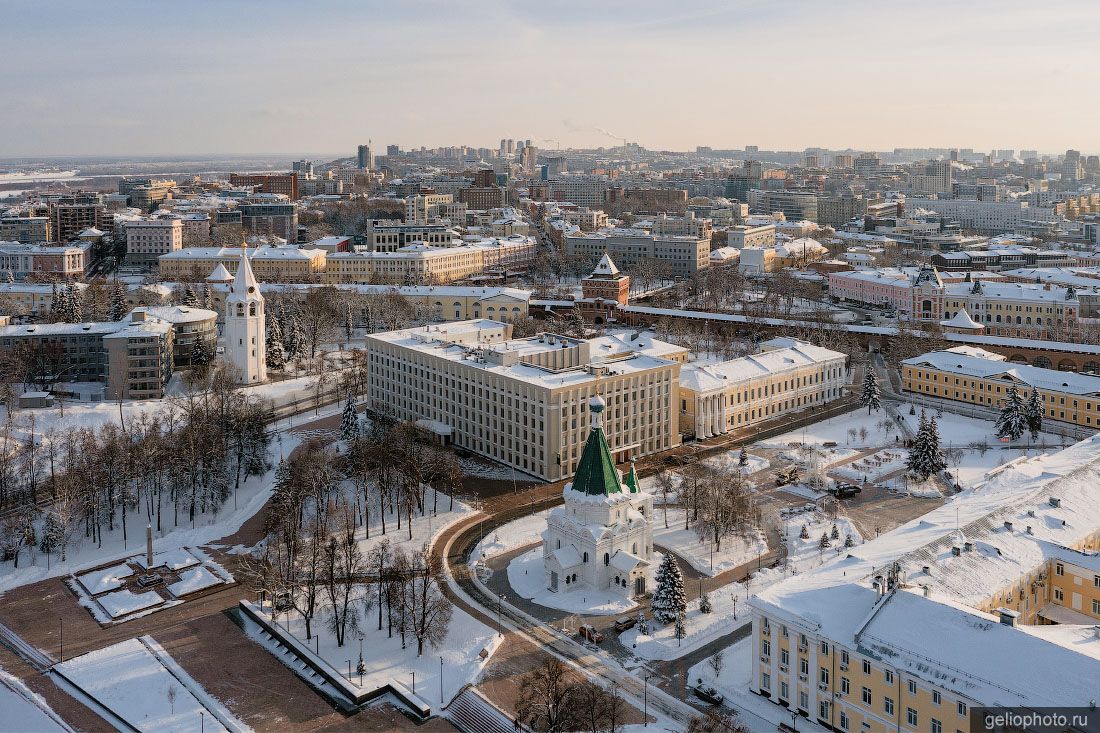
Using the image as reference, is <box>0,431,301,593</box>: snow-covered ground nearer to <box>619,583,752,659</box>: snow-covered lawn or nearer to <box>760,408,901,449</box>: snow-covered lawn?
<box>619,583,752,659</box>: snow-covered lawn

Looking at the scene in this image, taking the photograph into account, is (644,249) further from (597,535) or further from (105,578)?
(105,578)

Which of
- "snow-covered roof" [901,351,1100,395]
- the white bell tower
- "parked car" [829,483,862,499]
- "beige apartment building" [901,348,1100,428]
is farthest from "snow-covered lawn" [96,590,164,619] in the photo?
"snow-covered roof" [901,351,1100,395]

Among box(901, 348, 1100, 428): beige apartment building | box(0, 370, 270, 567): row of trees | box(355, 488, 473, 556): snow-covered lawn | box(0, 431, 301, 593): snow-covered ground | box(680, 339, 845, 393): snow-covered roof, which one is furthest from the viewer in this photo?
box(901, 348, 1100, 428): beige apartment building

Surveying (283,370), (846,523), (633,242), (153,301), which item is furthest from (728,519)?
(633,242)

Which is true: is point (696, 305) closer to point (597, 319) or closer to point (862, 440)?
point (597, 319)

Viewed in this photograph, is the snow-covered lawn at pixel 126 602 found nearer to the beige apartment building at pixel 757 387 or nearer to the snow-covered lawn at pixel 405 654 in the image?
the snow-covered lawn at pixel 405 654

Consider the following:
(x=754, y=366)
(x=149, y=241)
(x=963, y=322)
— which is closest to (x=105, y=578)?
(x=754, y=366)
